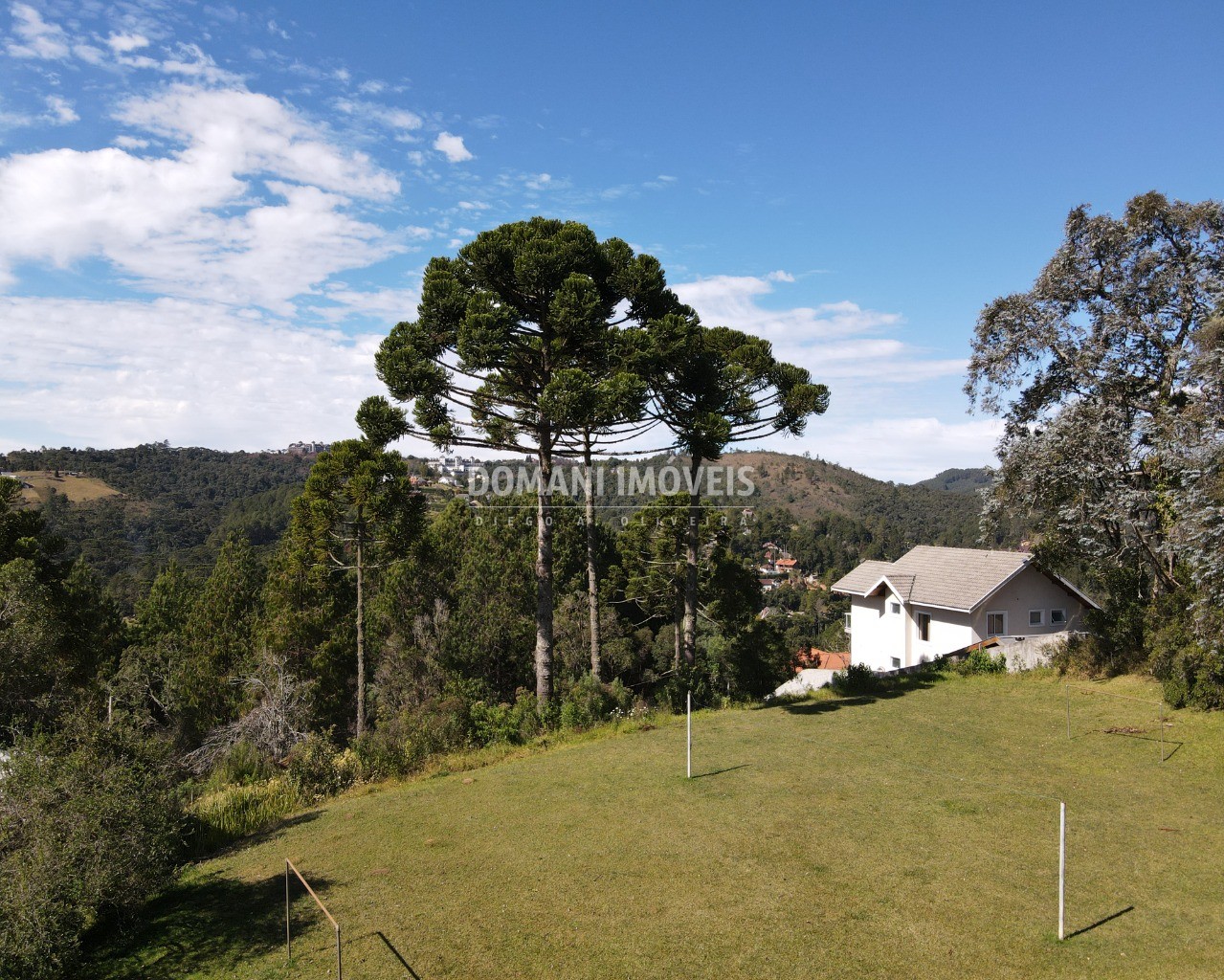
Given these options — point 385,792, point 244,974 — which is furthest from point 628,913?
point 385,792

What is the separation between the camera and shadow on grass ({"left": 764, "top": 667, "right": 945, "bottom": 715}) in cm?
1569

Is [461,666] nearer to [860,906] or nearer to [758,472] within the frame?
[860,906]

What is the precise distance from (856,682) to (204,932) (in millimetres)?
15315

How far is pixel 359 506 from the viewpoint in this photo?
2114cm

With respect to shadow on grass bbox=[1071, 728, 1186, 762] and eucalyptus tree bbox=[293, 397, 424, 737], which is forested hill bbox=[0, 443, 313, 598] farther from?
shadow on grass bbox=[1071, 728, 1186, 762]

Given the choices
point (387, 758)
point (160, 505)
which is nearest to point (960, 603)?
point (387, 758)

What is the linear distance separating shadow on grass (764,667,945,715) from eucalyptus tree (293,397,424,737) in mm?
11739

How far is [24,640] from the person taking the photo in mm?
14984

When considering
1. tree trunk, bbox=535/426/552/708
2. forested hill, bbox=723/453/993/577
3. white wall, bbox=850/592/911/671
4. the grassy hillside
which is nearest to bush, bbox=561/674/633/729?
tree trunk, bbox=535/426/552/708

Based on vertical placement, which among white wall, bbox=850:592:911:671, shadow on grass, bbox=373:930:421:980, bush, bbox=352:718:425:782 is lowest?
white wall, bbox=850:592:911:671

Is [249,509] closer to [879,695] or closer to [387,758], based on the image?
[387,758]

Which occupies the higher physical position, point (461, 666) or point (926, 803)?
point (926, 803)

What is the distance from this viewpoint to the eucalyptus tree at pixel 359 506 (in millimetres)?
20141

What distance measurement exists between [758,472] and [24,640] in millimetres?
171542
